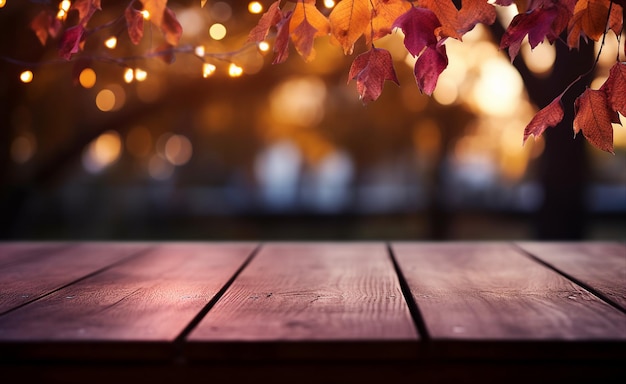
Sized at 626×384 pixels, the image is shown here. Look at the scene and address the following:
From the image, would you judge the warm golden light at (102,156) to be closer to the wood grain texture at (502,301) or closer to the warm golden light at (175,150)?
the warm golden light at (175,150)

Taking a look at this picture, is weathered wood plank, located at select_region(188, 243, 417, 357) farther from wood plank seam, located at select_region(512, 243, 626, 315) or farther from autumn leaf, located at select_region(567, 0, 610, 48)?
autumn leaf, located at select_region(567, 0, 610, 48)

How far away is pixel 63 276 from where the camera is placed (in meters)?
2.02

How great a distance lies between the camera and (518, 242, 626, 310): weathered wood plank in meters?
1.78

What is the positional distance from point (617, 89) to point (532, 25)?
29 centimetres

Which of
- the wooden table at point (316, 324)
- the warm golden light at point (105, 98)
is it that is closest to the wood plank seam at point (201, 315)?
the wooden table at point (316, 324)

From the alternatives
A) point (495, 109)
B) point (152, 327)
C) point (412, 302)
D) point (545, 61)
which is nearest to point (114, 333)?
point (152, 327)

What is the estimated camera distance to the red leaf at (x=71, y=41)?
194 centimetres

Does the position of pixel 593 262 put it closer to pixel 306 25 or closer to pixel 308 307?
pixel 308 307

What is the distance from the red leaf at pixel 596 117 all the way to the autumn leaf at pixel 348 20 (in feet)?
2.03

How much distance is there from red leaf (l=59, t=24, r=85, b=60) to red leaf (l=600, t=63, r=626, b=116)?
5.11 feet

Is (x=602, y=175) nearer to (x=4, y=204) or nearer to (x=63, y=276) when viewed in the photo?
(x=4, y=204)

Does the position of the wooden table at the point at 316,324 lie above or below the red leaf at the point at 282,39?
below

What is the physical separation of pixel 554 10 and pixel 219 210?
19.6m

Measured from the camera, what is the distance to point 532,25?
1.56 metres
